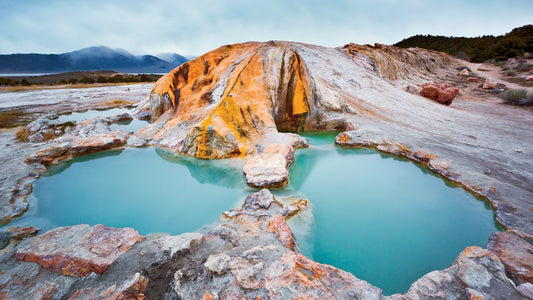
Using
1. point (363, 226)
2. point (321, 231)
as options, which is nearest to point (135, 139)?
point (321, 231)

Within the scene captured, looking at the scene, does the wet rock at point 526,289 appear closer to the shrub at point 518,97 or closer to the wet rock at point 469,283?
the wet rock at point 469,283

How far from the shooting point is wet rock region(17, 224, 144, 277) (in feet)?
8.57

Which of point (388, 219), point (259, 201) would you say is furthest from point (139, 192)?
point (388, 219)

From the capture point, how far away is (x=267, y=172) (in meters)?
5.59

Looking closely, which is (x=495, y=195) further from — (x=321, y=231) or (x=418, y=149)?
(x=321, y=231)

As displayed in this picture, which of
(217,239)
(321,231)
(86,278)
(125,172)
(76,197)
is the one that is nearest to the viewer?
(86,278)

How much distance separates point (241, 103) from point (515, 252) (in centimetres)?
780

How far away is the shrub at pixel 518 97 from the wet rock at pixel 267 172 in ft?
62.4

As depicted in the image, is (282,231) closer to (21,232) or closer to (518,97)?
(21,232)

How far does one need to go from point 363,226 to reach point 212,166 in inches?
178

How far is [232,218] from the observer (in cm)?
414

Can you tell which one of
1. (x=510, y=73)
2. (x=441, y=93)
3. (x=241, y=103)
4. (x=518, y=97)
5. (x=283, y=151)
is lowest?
(x=283, y=151)

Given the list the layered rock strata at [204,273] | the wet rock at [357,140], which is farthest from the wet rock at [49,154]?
the wet rock at [357,140]

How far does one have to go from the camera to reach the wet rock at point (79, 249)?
261cm
